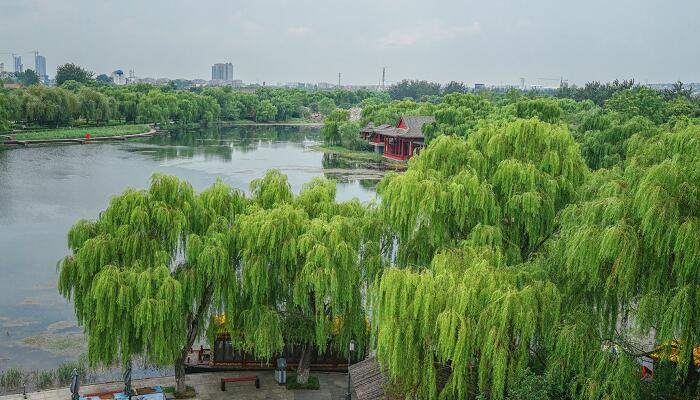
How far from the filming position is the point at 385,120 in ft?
239

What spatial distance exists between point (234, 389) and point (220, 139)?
212 feet

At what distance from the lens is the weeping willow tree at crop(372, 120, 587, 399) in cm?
1109

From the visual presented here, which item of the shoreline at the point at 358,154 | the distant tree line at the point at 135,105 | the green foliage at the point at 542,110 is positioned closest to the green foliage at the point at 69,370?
the green foliage at the point at 542,110

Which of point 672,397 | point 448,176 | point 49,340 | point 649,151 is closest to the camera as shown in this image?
point 672,397

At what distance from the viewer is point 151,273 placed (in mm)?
14266

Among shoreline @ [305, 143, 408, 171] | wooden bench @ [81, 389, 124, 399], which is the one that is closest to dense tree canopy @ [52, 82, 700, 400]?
wooden bench @ [81, 389, 124, 399]

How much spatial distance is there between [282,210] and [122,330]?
432cm

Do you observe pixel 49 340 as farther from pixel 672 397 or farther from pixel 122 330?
pixel 672 397

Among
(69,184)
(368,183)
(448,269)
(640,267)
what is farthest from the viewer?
(368,183)

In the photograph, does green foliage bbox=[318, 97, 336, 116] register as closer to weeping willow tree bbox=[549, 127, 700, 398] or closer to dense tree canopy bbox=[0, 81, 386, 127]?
dense tree canopy bbox=[0, 81, 386, 127]

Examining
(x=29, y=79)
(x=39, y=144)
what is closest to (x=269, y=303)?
(x=39, y=144)

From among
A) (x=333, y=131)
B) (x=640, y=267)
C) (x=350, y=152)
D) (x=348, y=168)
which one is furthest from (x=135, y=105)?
(x=640, y=267)

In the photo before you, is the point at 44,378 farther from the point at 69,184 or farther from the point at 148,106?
the point at 148,106

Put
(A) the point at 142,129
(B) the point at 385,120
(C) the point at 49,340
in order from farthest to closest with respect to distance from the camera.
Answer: (A) the point at 142,129, (B) the point at 385,120, (C) the point at 49,340
